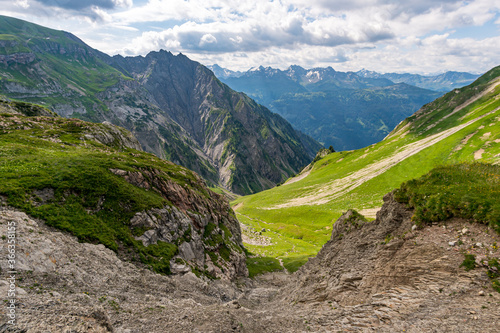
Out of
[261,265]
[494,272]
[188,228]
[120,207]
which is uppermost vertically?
[494,272]

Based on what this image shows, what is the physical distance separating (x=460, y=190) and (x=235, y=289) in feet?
122

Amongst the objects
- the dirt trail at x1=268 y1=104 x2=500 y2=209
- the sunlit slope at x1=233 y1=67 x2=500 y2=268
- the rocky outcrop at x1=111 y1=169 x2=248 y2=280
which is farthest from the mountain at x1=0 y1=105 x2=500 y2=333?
the dirt trail at x1=268 y1=104 x2=500 y2=209

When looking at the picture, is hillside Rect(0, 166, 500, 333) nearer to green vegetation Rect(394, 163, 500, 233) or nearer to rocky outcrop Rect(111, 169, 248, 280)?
green vegetation Rect(394, 163, 500, 233)

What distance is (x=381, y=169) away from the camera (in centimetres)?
11400

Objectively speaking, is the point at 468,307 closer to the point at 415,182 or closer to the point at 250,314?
the point at 415,182

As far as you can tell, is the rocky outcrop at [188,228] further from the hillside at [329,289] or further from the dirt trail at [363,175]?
the dirt trail at [363,175]

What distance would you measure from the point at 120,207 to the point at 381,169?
114 m

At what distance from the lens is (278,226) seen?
10981cm

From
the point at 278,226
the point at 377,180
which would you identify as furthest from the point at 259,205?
the point at 377,180

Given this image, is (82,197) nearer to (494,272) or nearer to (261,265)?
(494,272)

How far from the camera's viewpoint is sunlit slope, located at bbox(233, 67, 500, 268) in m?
87.9

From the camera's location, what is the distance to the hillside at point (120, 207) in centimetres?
2723

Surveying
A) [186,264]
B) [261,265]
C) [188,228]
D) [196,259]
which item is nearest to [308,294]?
[186,264]

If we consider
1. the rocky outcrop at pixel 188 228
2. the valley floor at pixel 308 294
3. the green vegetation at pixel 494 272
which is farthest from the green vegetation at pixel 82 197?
the green vegetation at pixel 494 272
